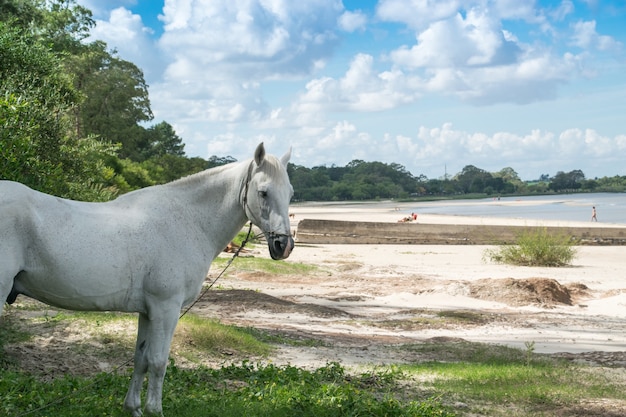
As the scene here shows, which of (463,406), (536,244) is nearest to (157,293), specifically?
(463,406)

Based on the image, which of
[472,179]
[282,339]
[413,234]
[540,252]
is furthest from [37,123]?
[472,179]

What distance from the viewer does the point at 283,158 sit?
5.59 m

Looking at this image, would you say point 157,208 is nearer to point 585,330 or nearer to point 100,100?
point 585,330

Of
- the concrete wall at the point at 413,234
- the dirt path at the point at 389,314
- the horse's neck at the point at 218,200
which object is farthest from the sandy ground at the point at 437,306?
the concrete wall at the point at 413,234

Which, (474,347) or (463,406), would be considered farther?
(474,347)

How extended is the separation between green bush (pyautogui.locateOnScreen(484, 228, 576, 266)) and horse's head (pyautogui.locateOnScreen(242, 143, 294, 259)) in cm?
2423

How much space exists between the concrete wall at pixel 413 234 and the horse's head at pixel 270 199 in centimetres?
3067

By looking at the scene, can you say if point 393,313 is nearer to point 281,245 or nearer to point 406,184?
point 281,245

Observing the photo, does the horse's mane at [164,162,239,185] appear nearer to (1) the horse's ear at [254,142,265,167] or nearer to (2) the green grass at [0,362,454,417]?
(1) the horse's ear at [254,142,265,167]

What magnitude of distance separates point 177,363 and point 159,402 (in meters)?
3.31

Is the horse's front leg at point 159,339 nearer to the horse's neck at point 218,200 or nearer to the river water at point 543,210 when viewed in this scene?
the horse's neck at point 218,200

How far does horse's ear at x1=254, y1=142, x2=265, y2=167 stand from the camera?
534 centimetres

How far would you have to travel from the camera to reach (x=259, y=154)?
5.36 m

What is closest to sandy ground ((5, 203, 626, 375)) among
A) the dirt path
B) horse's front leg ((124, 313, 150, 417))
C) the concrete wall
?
the dirt path
